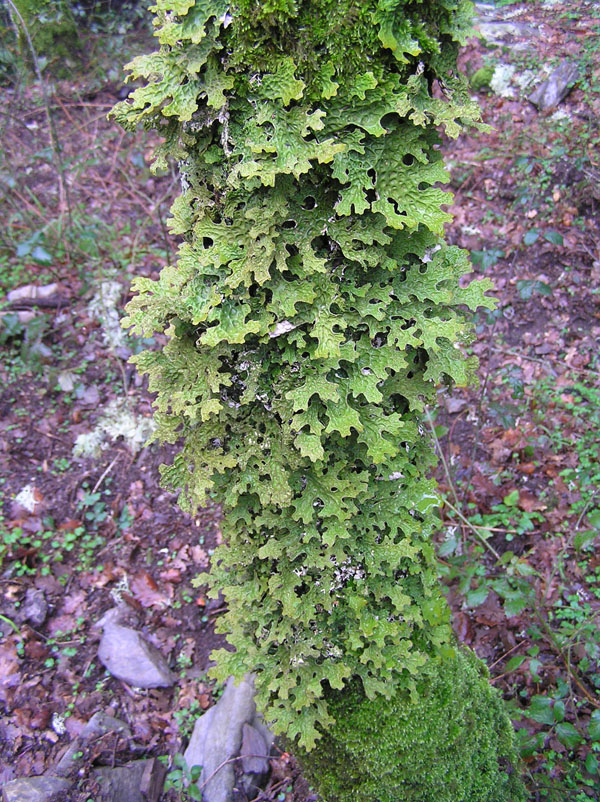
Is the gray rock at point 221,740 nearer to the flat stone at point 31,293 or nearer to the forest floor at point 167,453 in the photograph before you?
the forest floor at point 167,453

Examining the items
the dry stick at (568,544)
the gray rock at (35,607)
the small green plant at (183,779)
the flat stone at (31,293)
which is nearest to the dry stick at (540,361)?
the dry stick at (568,544)

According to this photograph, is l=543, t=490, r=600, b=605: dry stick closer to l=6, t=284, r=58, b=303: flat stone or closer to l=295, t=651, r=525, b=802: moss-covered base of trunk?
l=295, t=651, r=525, b=802: moss-covered base of trunk

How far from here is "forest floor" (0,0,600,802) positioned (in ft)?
9.88

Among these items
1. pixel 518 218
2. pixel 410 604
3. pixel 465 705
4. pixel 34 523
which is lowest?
pixel 34 523

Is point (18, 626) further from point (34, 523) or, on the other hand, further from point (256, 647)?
point (256, 647)

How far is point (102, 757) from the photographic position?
9.42ft

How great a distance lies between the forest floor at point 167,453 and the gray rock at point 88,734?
71 mm

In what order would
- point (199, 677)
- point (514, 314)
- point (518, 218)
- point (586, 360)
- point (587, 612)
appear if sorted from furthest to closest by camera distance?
point (518, 218) → point (514, 314) → point (586, 360) → point (199, 677) → point (587, 612)

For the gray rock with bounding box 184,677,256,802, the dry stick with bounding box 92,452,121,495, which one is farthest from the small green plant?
the dry stick with bounding box 92,452,121,495

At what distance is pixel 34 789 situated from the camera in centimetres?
256

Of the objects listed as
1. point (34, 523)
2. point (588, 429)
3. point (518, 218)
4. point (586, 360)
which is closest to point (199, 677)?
point (34, 523)

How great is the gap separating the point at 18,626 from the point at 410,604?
2.62m

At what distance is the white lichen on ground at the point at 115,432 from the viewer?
14.3ft

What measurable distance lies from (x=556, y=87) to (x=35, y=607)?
7.02 metres
